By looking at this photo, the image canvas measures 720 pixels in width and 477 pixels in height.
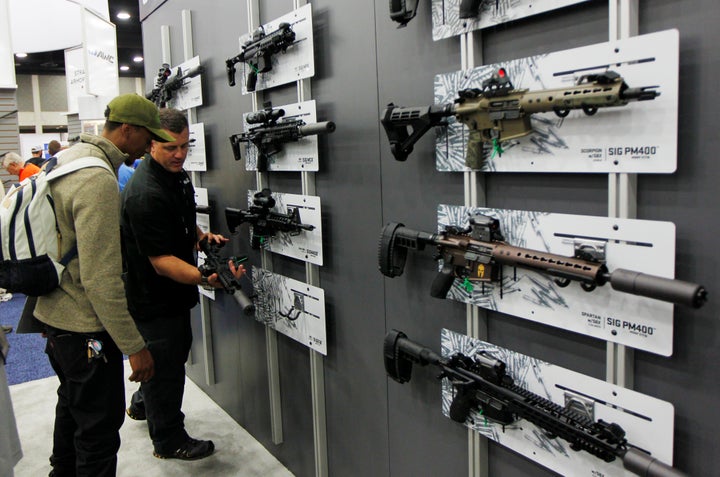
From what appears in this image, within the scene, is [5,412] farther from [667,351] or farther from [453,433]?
[667,351]

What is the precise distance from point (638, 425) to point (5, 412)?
7.56ft

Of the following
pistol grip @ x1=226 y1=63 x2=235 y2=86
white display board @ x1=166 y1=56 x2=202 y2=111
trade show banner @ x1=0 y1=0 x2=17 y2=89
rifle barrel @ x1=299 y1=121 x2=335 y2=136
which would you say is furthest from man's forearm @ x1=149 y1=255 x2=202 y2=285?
trade show banner @ x1=0 y1=0 x2=17 y2=89

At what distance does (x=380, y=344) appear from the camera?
2248 millimetres

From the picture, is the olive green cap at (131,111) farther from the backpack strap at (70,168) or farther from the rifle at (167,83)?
the rifle at (167,83)

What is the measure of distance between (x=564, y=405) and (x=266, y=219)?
5.94 ft

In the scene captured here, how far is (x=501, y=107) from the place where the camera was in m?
1.44

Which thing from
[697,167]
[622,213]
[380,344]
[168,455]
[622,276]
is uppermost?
[697,167]

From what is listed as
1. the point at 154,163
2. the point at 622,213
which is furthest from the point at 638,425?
the point at 154,163

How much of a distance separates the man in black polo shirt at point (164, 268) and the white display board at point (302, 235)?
0.28m

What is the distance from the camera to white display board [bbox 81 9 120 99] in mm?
6516

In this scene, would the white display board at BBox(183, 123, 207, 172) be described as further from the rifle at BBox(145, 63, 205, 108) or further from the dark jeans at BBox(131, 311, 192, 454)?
the dark jeans at BBox(131, 311, 192, 454)

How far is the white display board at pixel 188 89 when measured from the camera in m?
3.64

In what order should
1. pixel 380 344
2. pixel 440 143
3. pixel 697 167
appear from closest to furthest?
pixel 697 167, pixel 440 143, pixel 380 344

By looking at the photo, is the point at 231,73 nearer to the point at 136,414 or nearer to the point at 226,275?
the point at 226,275
